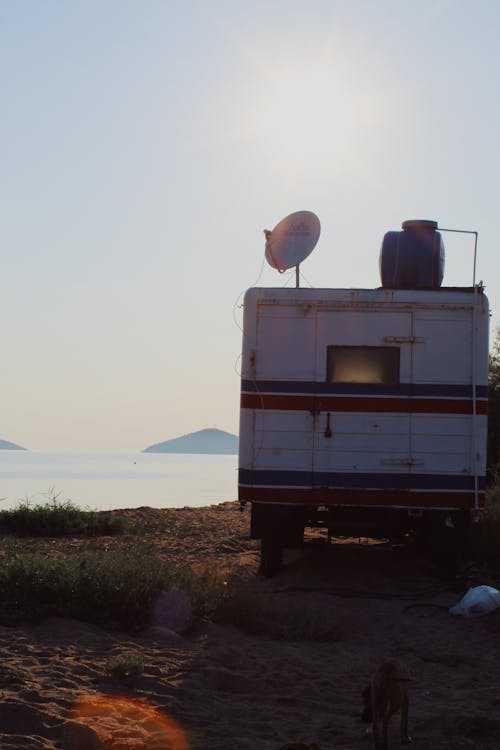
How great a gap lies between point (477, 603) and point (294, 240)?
4.77m

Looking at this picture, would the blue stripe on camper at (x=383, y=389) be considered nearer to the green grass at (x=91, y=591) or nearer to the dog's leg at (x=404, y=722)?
the green grass at (x=91, y=591)

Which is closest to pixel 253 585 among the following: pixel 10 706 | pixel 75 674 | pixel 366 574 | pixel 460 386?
pixel 366 574

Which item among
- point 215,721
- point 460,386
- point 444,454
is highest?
point 460,386

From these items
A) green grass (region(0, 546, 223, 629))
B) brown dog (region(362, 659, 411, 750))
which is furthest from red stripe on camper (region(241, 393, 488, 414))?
brown dog (region(362, 659, 411, 750))

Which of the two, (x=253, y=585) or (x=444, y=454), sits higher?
(x=444, y=454)

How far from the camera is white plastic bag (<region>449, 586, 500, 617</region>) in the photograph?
8.83 meters

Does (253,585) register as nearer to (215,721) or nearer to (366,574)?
(366,574)

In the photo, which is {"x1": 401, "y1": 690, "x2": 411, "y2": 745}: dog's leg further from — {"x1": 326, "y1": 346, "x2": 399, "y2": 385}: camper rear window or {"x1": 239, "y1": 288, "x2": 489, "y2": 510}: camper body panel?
{"x1": 326, "y1": 346, "x2": 399, "y2": 385}: camper rear window

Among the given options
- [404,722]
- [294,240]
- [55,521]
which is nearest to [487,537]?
[294,240]

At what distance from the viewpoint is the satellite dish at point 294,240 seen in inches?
451

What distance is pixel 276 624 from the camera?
25.7ft

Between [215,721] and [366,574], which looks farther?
[366,574]

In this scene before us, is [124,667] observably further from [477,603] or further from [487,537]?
[487,537]

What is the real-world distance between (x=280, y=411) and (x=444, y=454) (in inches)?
70.2
